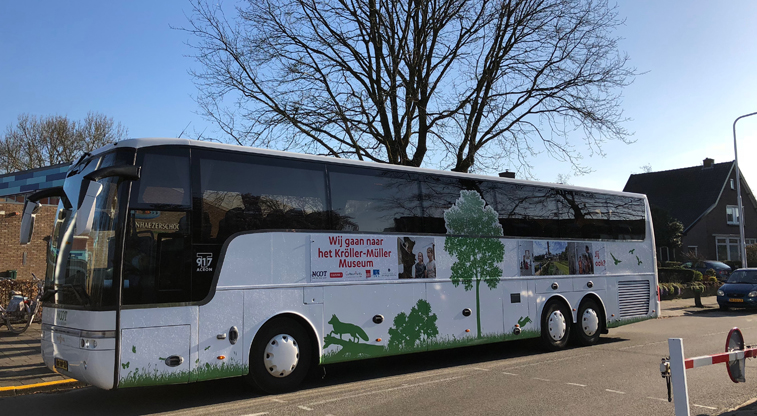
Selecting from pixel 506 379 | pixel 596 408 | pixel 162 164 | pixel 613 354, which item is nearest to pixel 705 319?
pixel 613 354

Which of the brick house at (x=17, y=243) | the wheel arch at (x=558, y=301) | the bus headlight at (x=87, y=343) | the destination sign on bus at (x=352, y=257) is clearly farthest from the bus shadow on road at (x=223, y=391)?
the brick house at (x=17, y=243)

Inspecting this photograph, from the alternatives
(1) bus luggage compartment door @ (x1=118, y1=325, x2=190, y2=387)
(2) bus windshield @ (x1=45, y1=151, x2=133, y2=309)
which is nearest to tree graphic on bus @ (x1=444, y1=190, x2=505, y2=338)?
(1) bus luggage compartment door @ (x1=118, y1=325, x2=190, y2=387)

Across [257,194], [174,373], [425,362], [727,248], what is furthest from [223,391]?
[727,248]

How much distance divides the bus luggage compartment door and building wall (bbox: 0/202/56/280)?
79.8ft

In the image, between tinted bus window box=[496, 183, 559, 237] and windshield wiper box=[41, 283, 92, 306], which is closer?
windshield wiper box=[41, 283, 92, 306]

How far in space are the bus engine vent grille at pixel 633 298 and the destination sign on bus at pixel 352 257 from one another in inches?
272

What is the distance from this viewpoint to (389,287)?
964 centimetres

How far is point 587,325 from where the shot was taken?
1303cm

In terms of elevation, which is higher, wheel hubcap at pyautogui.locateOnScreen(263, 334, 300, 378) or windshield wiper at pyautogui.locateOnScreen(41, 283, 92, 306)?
windshield wiper at pyautogui.locateOnScreen(41, 283, 92, 306)

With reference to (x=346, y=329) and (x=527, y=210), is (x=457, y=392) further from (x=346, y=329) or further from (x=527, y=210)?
(x=527, y=210)

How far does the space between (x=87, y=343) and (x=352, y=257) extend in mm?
Answer: 3877

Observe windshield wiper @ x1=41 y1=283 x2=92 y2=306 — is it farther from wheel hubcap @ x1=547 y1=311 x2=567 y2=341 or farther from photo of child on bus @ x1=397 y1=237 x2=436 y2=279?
wheel hubcap @ x1=547 y1=311 x2=567 y2=341

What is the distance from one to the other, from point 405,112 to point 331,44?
9.74 ft

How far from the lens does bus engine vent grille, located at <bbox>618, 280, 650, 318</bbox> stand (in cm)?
1384
